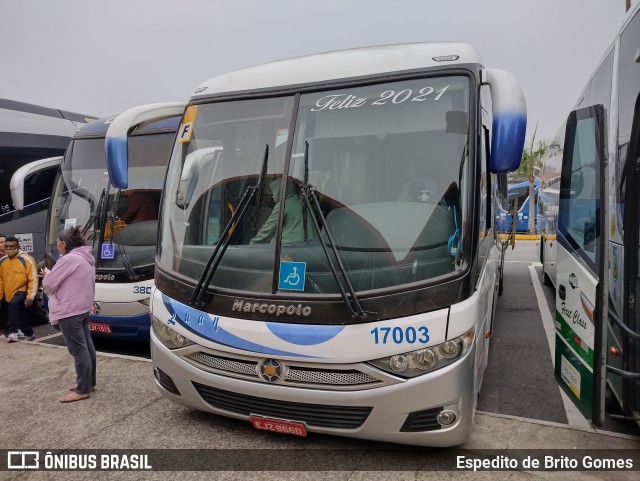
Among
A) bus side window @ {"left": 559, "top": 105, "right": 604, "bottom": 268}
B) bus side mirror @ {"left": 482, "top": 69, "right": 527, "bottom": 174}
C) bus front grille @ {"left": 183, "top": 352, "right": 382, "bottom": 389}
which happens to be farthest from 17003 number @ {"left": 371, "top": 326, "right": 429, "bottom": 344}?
bus side window @ {"left": 559, "top": 105, "right": 604, "bottom": 268}

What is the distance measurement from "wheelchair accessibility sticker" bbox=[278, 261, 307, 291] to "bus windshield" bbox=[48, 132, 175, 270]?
3399 millimetres

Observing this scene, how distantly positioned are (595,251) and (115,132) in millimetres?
3797

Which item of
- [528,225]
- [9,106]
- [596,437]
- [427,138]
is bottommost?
[528,225]

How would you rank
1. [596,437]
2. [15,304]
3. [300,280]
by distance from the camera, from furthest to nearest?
1. [15,304]
2. [596,437]
3. [300,280]

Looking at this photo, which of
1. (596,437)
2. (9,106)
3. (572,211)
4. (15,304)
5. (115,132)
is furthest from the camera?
(9,106)

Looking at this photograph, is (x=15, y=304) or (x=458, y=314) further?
(x=15, y=304)

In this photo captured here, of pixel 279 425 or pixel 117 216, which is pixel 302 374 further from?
pixel 117 216

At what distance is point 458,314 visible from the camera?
10.4ft

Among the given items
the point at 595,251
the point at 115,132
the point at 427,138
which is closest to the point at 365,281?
the point at 427,138

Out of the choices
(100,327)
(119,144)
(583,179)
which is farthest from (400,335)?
(100,327)

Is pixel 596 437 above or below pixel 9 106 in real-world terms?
below

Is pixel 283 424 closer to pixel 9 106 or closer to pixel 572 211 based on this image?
pixel 572 211

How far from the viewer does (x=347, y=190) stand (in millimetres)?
3613

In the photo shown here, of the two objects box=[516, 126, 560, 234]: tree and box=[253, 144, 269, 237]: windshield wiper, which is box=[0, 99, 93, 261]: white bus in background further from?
box=[516, 126, 560, 234]: tree
